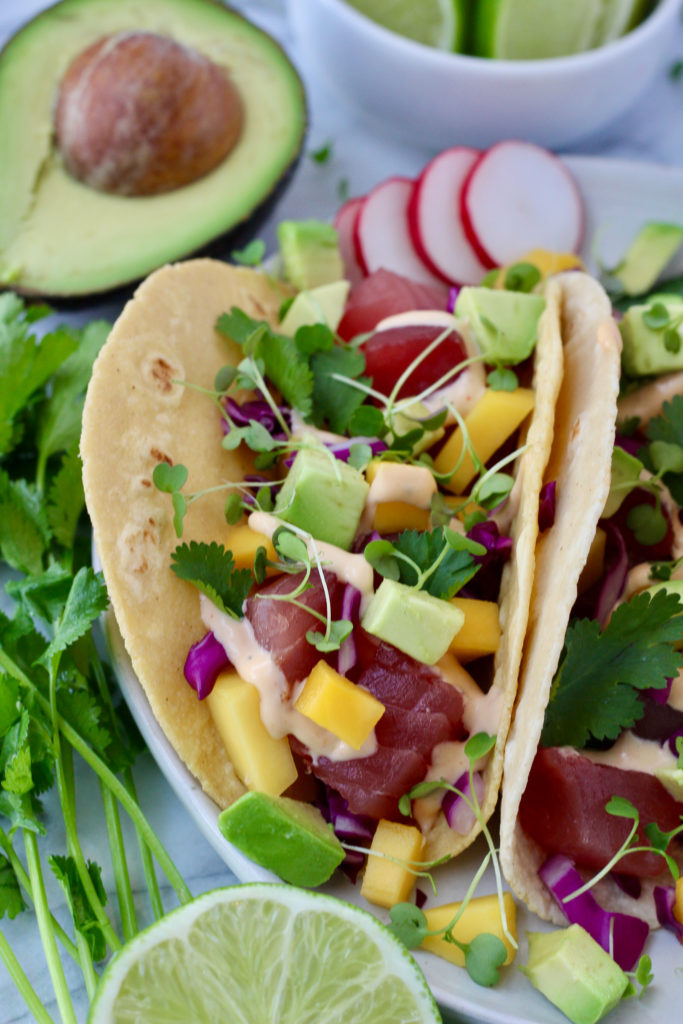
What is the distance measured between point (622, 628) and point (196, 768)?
100 cm

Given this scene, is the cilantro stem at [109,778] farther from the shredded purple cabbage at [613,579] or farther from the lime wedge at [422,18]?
the lime wedge at [422,18]

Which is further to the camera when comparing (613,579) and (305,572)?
(613,579)

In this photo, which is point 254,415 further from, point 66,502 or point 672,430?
point 672,430

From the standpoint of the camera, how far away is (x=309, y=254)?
2.90 m

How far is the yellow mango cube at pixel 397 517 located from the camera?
7.27ft

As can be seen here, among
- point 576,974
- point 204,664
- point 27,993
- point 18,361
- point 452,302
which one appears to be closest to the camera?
point 576,974

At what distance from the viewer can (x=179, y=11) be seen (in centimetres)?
340

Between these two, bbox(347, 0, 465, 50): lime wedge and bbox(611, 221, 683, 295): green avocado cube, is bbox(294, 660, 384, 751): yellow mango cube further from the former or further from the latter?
bbox(347, 0, 465, 50): lime wedge

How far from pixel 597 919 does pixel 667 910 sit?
161mm

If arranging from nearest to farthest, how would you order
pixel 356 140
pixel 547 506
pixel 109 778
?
pixel 109 778, pixel 547 506, pixel 356 140

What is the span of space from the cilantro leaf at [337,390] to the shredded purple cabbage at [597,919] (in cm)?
119

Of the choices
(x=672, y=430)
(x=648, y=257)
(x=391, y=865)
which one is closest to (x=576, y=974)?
(x=391, y=865)

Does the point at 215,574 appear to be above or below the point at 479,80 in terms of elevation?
below

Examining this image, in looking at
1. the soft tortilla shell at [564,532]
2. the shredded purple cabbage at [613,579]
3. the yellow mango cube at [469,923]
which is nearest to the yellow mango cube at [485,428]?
the soft tortilla shell at [564,532]
